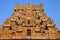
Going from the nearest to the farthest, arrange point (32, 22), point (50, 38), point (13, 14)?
point (50, 38) → point (32, 22) → point (13, 14)

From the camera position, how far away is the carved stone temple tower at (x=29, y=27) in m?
47.0

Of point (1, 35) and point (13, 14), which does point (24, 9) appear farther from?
point (1, 35)

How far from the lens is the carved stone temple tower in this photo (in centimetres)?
4697

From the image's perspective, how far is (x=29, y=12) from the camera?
53.5 m

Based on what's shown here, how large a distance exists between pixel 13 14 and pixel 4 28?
218 inches

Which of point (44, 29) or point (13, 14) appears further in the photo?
point (13, 14)

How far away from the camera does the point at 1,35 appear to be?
4716cm

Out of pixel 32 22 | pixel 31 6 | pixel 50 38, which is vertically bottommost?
pixel 50 38

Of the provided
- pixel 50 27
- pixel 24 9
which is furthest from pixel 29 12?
pixel 50 27

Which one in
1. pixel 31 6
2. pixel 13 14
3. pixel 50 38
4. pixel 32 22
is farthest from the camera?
pixel 31 6

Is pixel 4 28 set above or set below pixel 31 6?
below

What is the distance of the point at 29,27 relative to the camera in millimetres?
47906

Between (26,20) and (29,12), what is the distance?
3980 millimetres

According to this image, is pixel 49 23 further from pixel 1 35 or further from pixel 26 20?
pixel 1 35
